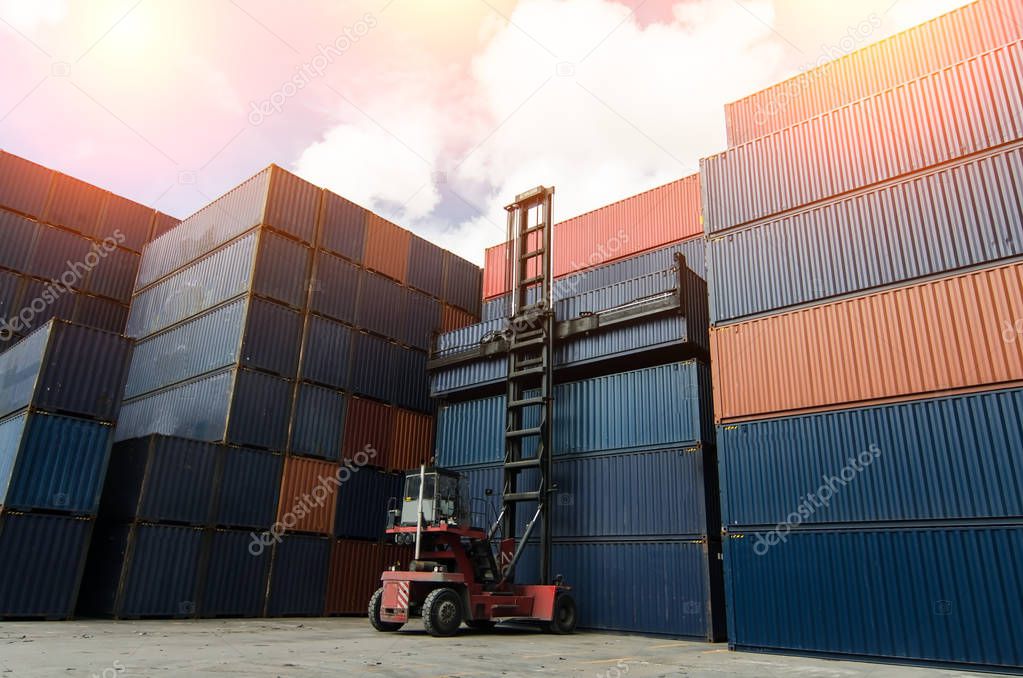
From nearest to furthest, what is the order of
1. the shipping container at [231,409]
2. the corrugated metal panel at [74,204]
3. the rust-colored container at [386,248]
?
the shipping container at [231,409] < the rust-colored container at [386,248] < the corrugated metal panel at [74,204]

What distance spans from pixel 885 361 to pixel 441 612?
10.9 m

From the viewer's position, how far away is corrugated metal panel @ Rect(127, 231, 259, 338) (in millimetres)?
23250

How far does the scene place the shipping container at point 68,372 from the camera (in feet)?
57.3

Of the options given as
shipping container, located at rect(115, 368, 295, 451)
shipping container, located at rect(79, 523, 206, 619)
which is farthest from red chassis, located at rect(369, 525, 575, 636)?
shipping container, located at rect(115, 368, 295, 451)

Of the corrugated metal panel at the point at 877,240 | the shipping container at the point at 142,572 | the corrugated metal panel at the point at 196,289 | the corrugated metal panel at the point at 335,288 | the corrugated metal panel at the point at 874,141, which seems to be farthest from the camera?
the corrugated metal panel at the point at 335,288

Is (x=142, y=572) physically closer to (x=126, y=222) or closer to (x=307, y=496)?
(x=307, y=496)

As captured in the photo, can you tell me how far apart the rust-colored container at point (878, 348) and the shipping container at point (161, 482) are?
596 inches

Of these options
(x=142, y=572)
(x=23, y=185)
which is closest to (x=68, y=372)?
(x=142, y=572)

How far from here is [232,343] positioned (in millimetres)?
22188

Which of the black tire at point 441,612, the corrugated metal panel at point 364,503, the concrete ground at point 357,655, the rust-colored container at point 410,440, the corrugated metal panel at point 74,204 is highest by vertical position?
the corrugated metal panel at point 74,204

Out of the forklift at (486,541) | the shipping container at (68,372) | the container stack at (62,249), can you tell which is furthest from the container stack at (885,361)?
the container stack at (62,249)

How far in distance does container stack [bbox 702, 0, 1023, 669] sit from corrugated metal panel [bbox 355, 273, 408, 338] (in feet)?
46.6

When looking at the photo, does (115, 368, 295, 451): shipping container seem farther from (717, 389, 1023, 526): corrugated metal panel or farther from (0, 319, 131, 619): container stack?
(717, 389, 1023, 526): corrugated metal panel

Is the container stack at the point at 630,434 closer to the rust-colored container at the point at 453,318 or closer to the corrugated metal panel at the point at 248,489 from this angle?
the rust-colored container at the point at 453,318
